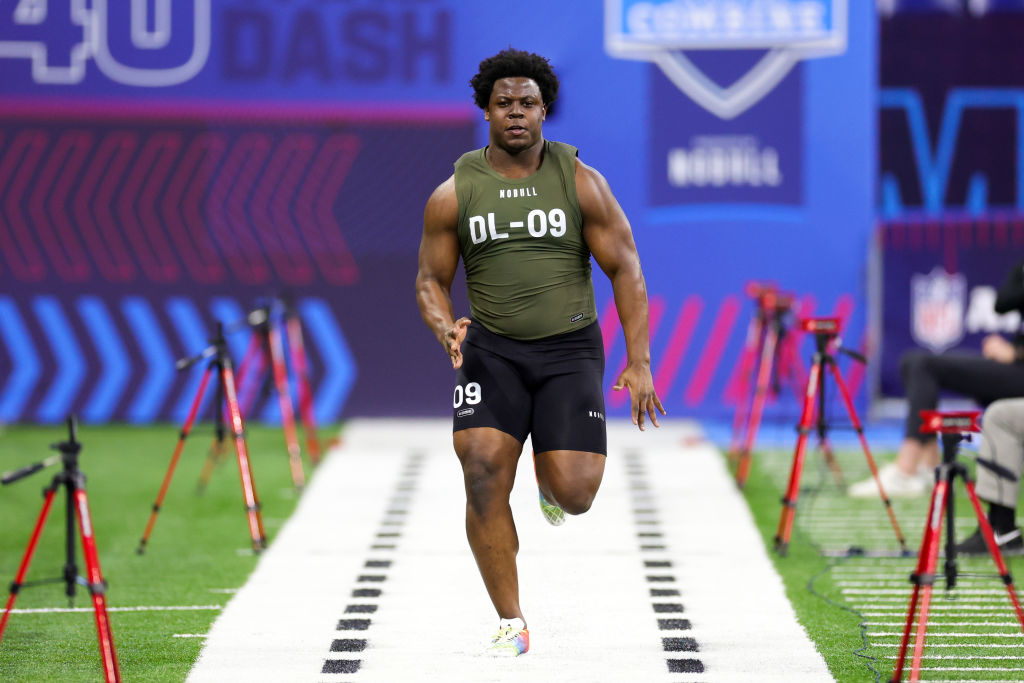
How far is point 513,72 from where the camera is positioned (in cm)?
502

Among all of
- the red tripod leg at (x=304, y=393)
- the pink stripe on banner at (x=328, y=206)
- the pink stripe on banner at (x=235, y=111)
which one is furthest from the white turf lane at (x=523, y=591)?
the pink stripe on banner at (x=235, y=111)

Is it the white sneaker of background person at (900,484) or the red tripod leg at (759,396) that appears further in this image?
the red tripod leg at (759,396)

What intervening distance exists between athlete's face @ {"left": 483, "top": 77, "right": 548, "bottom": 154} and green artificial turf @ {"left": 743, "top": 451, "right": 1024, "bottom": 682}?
2005 mm

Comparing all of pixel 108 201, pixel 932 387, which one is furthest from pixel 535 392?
pixel 108 201

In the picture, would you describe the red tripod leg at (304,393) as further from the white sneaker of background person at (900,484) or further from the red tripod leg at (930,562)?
the red tripod leg at (930,562)

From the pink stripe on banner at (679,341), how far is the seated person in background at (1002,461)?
4569 mm

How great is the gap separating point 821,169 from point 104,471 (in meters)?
5.45

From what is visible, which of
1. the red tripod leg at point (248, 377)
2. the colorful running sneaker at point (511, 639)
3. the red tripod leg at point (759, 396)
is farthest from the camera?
the red tripod leg at point (248, 377)

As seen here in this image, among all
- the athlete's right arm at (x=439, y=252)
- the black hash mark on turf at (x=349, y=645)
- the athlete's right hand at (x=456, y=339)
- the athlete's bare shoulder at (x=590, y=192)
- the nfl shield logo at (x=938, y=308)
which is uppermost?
the athlete's bare shoulder at (x=590, y=192)

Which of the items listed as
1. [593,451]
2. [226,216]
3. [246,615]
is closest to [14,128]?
[226,216]

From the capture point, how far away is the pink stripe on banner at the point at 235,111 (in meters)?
11.1

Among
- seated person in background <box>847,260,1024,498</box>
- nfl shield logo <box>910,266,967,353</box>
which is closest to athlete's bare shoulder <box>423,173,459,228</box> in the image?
seated person in background <box>847,260,1024,498</box>

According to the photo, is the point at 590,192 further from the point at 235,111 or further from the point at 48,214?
the point at 48,214

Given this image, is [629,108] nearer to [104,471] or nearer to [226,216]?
[226,216]
